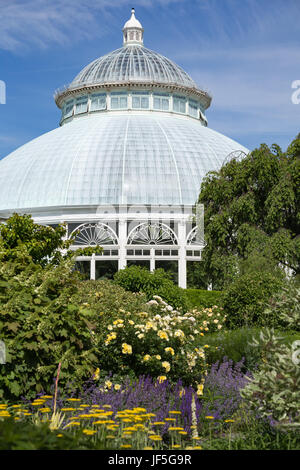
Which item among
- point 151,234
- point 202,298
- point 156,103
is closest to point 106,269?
point 151,234

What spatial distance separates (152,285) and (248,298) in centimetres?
464

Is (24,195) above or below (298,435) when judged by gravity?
above

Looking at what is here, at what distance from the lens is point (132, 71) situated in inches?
1654

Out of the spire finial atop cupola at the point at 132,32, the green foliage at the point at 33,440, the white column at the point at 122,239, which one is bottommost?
the green foliage at the point at 33,440

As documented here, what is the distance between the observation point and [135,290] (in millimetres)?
18156

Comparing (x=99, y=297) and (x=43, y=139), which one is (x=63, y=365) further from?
(x=43, y=139)

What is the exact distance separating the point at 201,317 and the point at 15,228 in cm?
539

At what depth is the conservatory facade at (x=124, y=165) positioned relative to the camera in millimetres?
32406

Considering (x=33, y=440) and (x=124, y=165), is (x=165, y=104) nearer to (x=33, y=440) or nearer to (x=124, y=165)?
(x=124, y=165)

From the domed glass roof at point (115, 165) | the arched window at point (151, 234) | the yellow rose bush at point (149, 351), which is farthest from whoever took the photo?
the domed glass roof at point (115, 165)

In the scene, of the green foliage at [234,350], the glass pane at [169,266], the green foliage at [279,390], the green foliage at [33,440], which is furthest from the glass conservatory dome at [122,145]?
the green foliage at [33,440]

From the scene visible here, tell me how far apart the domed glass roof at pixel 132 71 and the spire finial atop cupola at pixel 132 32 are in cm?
319

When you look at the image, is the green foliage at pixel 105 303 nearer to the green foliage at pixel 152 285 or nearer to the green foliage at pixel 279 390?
the green foliage at pixel 279 390

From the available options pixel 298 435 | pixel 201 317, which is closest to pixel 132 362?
pixel 298 435
